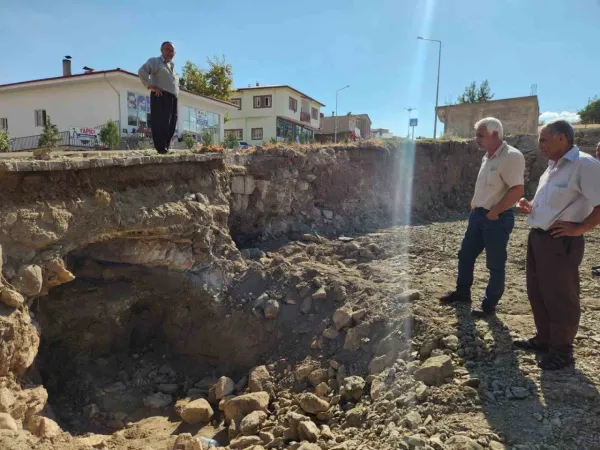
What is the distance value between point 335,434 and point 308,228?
16.4 ft

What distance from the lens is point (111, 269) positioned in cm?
510

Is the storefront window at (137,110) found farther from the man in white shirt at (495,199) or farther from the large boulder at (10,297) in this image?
the man in white shirt at (495,199)

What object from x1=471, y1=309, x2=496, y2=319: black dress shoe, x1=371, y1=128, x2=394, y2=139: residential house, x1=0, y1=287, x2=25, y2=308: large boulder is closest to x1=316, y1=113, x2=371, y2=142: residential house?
x1=371, y1=128, x2=394, y2=139: residential house

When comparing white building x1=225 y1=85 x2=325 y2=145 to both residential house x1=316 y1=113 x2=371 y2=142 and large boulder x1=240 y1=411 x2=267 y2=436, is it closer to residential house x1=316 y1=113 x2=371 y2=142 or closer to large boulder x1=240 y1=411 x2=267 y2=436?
residential house x1=316 y1=113 x2=371 y2=142

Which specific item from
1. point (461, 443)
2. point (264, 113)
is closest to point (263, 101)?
point (264, 113)

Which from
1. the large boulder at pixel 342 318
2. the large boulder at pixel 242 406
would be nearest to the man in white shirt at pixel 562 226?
the large boulder at pixel 342 318

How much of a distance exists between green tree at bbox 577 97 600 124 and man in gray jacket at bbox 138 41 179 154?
3254cm

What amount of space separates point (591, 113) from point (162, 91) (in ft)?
113

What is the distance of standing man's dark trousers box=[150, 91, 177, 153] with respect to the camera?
18.2 ft

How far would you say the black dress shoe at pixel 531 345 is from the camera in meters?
3.31

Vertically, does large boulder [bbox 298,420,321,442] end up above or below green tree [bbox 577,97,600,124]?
below

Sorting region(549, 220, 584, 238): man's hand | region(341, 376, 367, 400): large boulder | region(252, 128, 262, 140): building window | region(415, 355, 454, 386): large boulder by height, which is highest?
region(252, 128, 262, 140): building window

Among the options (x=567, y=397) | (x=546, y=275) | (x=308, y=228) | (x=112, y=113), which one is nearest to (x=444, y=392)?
(x=567, y=397)

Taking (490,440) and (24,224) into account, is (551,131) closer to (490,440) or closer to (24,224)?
(490,440)
